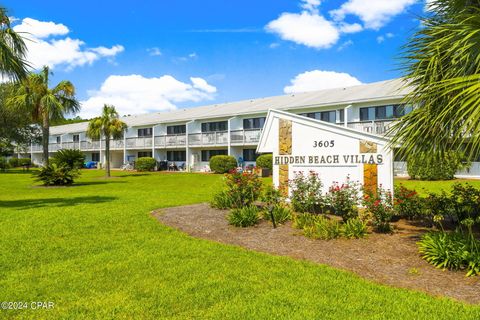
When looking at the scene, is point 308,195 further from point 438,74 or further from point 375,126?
point 375,126

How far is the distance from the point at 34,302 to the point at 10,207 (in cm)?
1013

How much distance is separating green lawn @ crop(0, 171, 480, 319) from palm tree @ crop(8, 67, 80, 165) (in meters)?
19.1

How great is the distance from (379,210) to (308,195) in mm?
2125

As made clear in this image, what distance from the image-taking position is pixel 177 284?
518 centimetres

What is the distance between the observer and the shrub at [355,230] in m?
7.55

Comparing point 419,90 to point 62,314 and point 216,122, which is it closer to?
point 62,314

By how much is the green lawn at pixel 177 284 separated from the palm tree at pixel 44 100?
1908 centimetres

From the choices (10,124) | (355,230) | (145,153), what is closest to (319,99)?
(145,153)

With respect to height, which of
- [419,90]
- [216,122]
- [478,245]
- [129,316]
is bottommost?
[129,316]

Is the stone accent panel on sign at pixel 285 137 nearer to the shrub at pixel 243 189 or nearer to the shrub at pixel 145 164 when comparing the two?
the shrub at pixel 243 189

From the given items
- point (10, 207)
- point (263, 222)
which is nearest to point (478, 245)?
point (263, 222)

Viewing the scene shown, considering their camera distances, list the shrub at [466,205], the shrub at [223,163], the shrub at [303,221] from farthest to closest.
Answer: the shrub at [223,163] < the shrub at [303,221] < the shrub at [466,205]

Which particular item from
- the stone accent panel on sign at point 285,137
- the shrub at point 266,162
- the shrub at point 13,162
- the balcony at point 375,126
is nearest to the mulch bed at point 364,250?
the stone accent panel on sign at point 285,137

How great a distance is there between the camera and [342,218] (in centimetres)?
907
